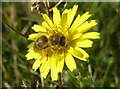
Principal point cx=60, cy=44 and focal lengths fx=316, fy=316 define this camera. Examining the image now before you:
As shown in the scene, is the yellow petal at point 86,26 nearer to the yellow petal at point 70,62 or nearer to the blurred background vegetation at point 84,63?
the yellow petal at point 70,62

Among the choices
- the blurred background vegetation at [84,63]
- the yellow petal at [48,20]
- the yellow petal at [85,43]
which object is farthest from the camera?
the blurred background vegetation at [84,63]

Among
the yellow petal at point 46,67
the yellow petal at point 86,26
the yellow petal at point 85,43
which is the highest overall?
the yellow petal at point 86,26

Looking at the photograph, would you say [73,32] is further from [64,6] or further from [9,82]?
[9,82]

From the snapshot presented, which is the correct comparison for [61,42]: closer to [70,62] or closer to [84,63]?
[70,62]

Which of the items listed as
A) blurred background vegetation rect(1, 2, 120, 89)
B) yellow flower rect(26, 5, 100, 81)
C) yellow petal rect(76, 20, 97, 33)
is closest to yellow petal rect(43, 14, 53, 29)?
yellow flower rect(26, 5, 100, 81)

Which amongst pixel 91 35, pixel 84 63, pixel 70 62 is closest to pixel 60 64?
pixel 70 62

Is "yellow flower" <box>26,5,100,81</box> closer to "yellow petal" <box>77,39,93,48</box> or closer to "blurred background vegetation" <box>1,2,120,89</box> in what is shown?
"yellow petal" <box>77,39,93,48</box>

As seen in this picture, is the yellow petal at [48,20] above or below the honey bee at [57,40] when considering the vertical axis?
above

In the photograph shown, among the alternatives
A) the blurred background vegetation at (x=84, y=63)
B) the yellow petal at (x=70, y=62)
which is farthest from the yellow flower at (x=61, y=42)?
the blurred background vegetation at (x=84, y=63)
